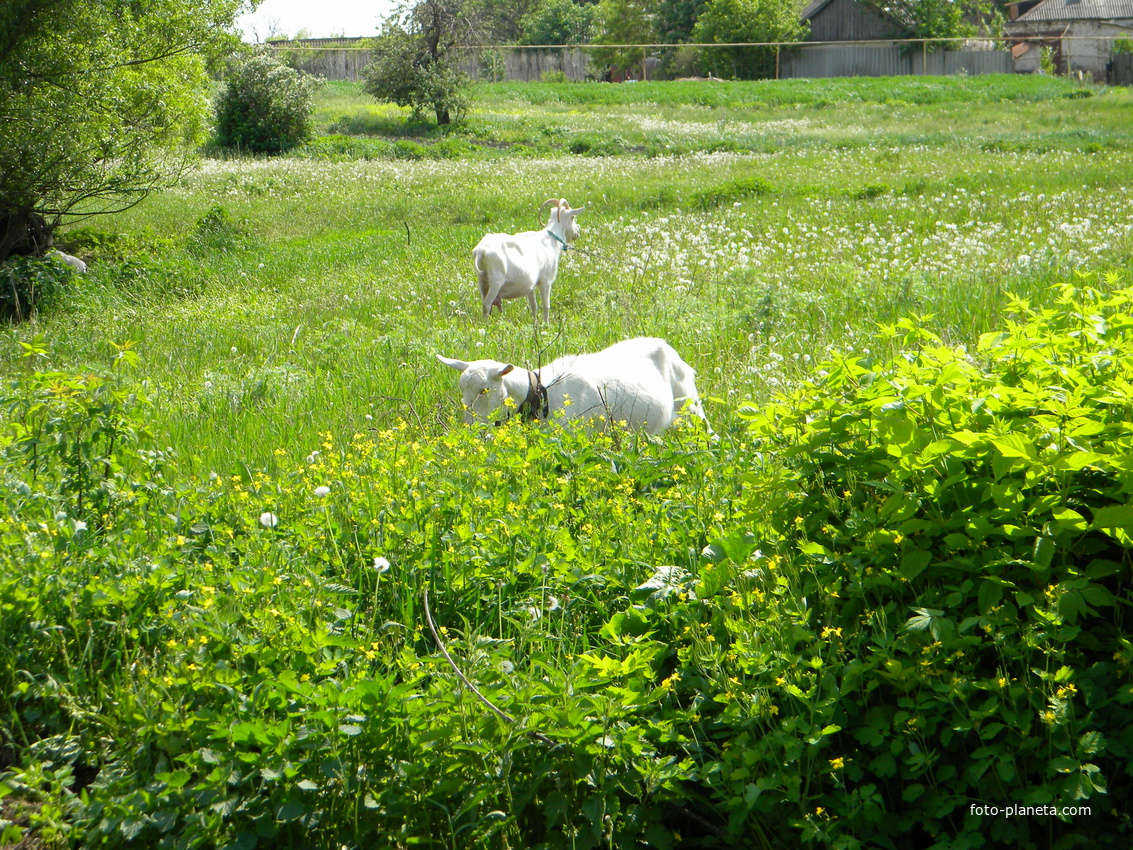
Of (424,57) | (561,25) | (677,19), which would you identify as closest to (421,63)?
(424,57)

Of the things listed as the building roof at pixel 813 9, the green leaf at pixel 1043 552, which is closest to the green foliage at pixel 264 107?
the green leaf at pixel 1043 552

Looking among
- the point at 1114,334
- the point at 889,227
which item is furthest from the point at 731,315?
the point at 889,227

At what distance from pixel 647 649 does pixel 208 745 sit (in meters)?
1.42

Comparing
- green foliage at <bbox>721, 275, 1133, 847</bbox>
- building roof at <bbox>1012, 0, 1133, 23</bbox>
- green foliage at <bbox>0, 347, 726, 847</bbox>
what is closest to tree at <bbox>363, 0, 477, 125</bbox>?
green foliage at <bbox>0, 347, 726, 847</bbox>

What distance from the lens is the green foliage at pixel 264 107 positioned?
32875 millimetres

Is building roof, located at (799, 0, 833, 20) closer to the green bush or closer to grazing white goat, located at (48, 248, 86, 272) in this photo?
grazing white goat, located at (48, 248, 86, 272)

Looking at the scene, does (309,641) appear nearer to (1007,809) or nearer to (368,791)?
(368,791)

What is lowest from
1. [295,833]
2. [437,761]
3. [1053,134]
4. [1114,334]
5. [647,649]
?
[295,833]

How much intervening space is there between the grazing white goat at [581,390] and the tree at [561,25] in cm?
8546

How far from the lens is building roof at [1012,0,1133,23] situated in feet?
202

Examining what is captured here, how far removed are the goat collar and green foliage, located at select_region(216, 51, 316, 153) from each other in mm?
30195

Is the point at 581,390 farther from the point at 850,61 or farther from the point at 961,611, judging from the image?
the point at 850,61

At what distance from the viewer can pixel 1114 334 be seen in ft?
12.7

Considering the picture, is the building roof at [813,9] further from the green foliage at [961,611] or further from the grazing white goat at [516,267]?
the green foliage at [961,611]
